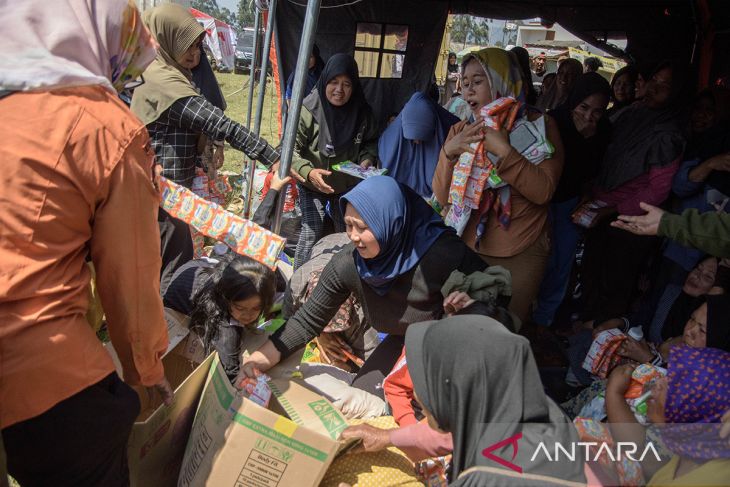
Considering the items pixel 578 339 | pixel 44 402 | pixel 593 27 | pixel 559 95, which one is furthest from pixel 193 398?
pixel 593 27

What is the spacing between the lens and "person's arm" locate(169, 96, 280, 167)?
2.69m

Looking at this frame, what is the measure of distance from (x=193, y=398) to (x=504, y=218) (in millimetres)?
1601

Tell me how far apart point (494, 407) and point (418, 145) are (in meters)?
2.44

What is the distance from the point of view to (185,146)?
9.75 feet

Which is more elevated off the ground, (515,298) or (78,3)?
(78,3)

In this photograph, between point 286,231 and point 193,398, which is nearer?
point 193,398

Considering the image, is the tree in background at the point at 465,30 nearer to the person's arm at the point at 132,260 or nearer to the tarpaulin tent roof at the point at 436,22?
the tarpaulin tent roof at the point at 436,22

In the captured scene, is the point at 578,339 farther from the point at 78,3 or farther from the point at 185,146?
the point at 78,3

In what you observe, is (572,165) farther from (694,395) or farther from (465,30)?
(465,30)

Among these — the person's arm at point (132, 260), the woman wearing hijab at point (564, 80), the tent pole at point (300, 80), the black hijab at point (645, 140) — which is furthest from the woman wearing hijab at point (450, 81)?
the person's arm at point (132, 260)

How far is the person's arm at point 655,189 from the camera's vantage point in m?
3.09

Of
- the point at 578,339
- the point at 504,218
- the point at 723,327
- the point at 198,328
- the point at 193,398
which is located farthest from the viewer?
the point at 578,339

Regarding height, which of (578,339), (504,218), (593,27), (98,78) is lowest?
(578,339)

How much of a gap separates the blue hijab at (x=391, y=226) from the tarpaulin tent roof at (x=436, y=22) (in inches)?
139
